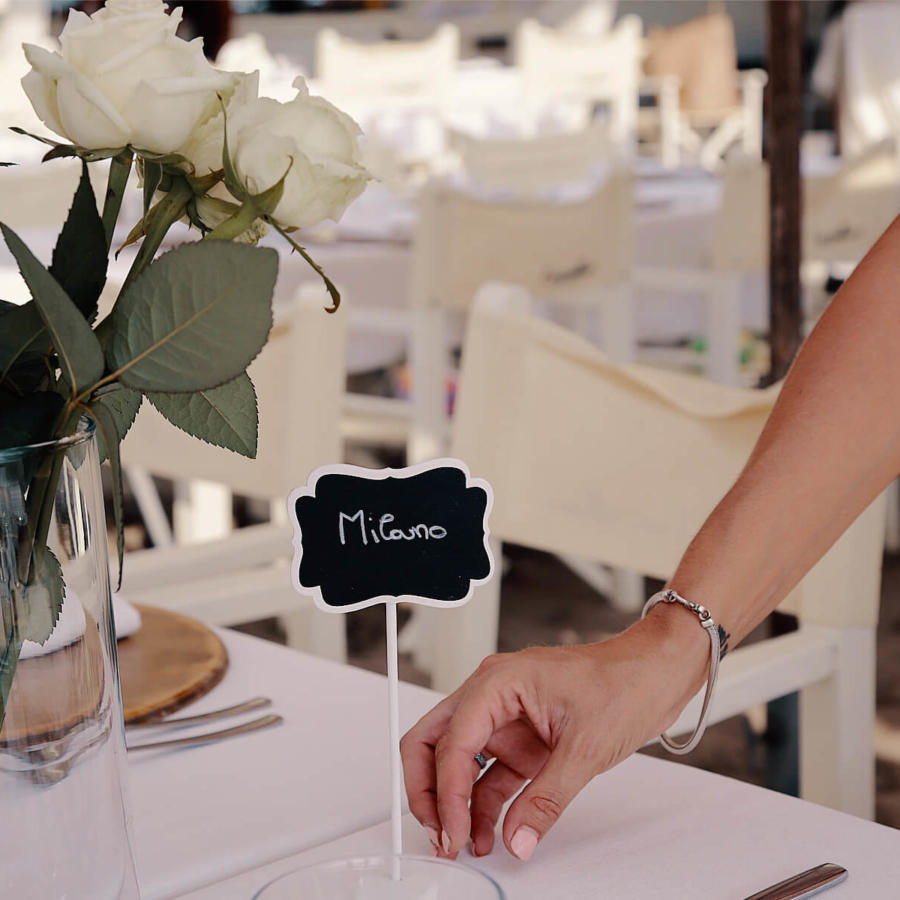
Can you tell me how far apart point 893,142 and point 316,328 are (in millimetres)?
2066

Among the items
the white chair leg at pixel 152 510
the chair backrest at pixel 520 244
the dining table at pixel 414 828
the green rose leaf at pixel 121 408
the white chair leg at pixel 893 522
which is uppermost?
the green rose leaf at pixel 121 408

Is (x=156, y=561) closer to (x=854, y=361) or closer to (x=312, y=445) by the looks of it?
(x=312, y=445)

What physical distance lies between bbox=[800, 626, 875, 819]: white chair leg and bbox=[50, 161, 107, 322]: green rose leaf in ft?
2.31

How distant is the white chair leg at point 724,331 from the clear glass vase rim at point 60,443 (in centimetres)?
270

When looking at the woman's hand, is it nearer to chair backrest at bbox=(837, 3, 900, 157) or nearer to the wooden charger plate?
the wooden charger plate

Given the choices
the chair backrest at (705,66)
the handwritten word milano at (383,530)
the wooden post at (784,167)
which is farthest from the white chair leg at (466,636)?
the chair backrest at (705,66)

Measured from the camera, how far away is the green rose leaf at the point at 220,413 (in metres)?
0.51

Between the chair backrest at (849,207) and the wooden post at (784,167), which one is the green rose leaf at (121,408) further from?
the chair backrest at (849,207)

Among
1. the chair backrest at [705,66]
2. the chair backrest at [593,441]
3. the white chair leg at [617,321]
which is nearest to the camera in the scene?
the chair backrest at [593,441]

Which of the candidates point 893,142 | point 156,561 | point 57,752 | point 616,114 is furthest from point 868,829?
point 616,114

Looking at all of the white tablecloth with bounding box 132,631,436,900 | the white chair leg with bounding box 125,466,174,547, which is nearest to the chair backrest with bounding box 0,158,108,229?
the white chair leg with bounding box 125,466,174,547

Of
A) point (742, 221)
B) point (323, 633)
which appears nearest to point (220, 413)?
point (323, 633)

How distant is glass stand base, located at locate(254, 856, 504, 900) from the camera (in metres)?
0.57

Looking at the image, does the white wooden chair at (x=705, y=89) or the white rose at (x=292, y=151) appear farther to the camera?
the white wooden chair at (x=705, y=89)
